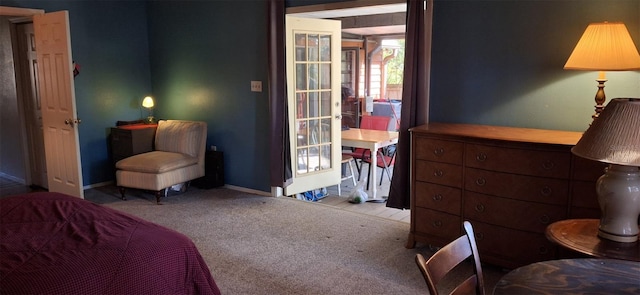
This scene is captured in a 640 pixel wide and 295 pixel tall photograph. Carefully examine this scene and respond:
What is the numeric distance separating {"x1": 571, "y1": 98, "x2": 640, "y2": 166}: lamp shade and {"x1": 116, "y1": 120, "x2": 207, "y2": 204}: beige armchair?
12.9ft

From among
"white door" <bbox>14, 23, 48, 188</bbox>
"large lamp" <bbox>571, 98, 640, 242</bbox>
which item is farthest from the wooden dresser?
"white door" <bbox>14, 23, 48, 188</bbox>

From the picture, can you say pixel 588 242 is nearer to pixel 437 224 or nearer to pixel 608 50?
pixel 608 50

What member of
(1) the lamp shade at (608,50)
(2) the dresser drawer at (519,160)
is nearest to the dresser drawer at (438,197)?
(2) the dresser drawer at (519,160)

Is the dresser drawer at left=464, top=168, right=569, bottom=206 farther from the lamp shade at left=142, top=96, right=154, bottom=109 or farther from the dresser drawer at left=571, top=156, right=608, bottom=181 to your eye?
the lamp shade at left=142, top=96, right=154, bottom=109

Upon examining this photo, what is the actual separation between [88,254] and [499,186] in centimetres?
237

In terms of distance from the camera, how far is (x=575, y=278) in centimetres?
163

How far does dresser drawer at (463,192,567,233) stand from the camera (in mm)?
2854

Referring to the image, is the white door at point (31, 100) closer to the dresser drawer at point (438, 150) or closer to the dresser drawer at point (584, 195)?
the dresser drawer at point (438, 150)

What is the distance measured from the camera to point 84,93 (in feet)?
17.6

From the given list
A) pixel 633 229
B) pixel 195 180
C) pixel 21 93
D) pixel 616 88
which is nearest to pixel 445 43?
pixel 616 88

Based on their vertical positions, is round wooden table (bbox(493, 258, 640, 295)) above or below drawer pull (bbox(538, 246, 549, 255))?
above

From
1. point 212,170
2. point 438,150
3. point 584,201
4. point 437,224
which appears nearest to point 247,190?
point 212,170

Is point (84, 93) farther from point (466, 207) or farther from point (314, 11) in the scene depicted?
point (466, 207)

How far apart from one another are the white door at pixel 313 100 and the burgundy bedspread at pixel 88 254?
A: 105 inches
